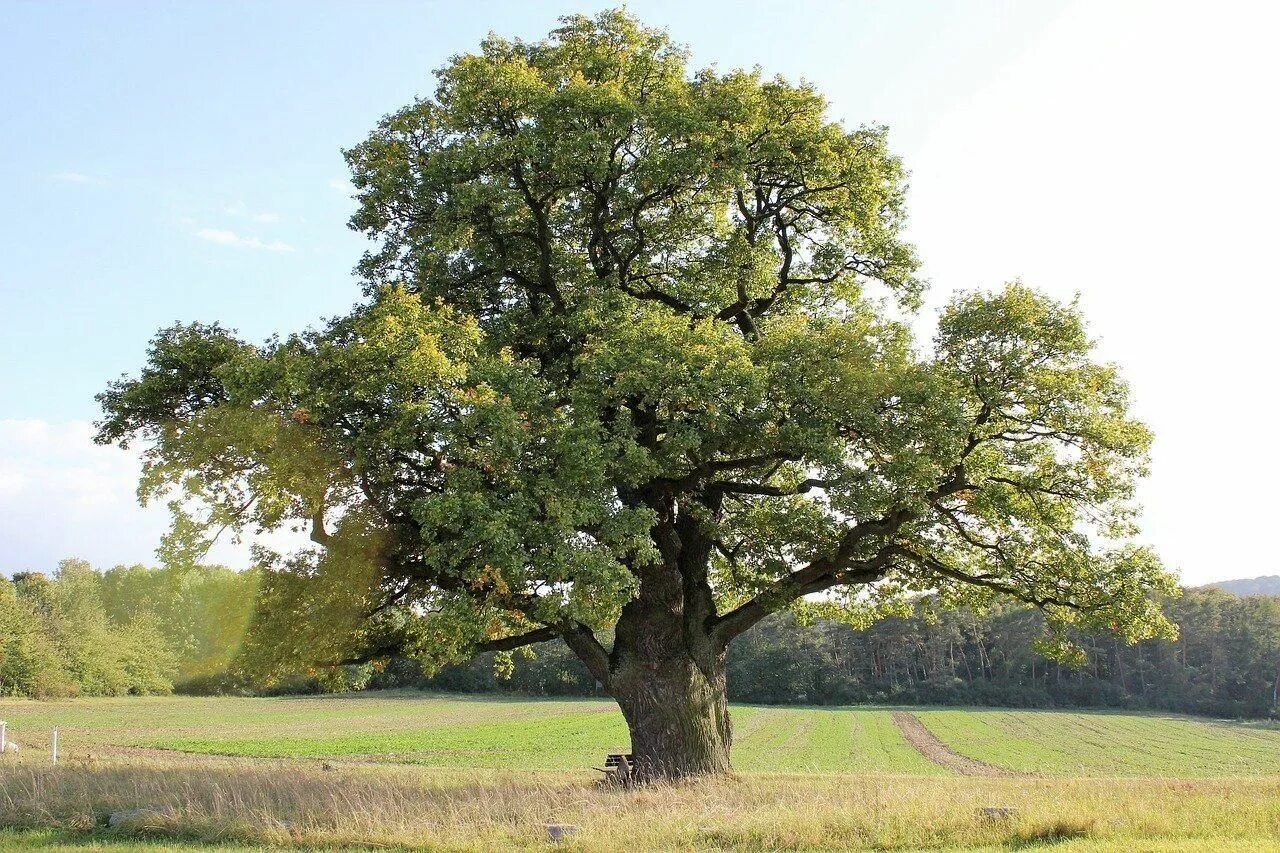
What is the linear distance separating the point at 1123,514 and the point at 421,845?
15866 millimetres

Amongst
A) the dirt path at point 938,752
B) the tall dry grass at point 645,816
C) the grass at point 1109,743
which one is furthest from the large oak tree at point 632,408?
the grass at point 1109,743

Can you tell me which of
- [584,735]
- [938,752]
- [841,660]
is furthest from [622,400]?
[841,660]

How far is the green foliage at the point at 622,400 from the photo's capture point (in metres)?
15.9

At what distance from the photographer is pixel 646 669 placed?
753 inches

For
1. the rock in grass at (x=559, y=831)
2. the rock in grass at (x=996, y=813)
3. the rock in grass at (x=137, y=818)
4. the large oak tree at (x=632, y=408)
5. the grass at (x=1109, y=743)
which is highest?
the large oak tree at (x=632, y=408)

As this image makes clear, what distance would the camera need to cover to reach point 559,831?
11242 mm

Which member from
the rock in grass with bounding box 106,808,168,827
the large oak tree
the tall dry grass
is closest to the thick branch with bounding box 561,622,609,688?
the large oak tree

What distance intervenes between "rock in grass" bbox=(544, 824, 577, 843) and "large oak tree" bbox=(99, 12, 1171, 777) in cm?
476

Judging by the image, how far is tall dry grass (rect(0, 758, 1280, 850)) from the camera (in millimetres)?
11289

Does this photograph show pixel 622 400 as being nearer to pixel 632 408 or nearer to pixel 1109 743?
pixel 632 408

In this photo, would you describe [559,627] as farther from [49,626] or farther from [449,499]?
[49,626]

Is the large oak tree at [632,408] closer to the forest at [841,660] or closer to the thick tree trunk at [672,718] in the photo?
the thick tree trunk at [672,718]

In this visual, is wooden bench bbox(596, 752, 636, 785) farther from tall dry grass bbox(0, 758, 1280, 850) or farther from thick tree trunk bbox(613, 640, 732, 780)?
tall dry grass bbox(0, 758, 1280, 850)

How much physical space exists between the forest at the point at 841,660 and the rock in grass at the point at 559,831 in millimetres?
75822
